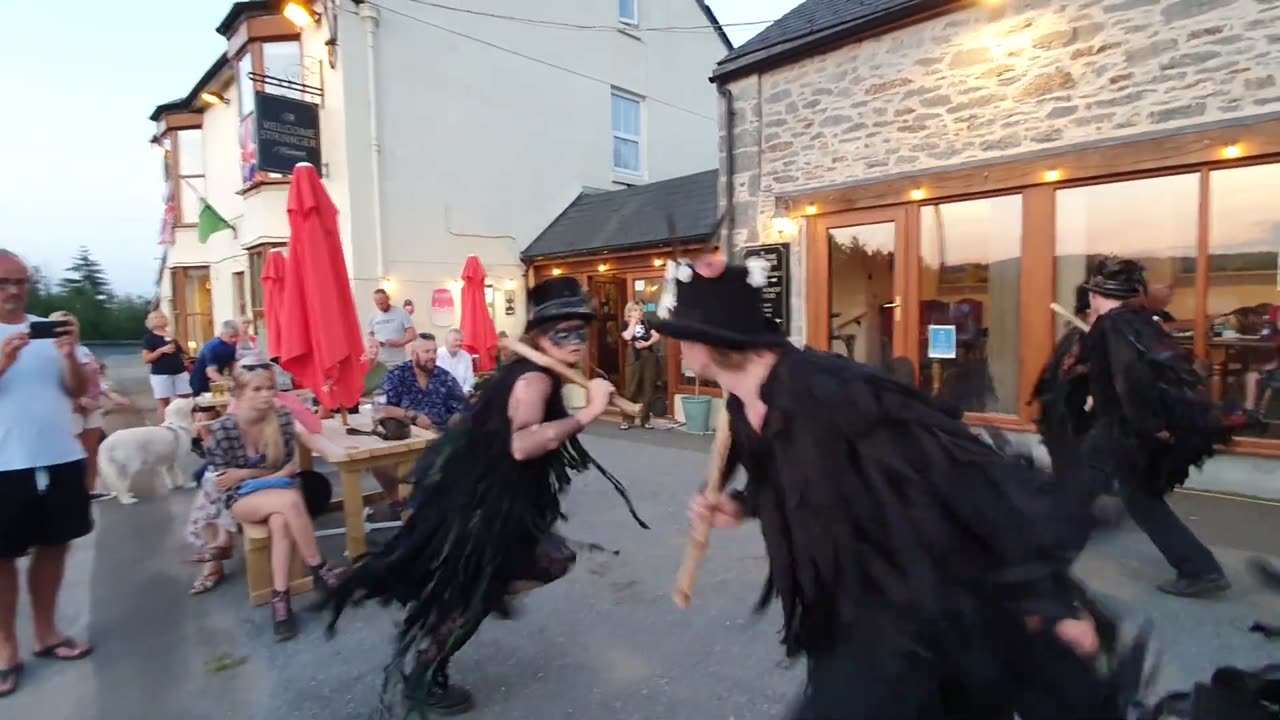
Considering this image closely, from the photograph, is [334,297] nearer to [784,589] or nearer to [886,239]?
[784,589]

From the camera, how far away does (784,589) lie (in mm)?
1878

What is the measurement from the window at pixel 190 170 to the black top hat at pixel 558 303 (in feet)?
51.4

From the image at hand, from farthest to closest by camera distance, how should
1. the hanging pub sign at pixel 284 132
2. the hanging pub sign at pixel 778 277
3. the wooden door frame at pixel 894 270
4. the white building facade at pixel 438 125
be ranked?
the white building facade at pixel 438 125
the hanging pub sign at pixel 284 132
the hanging pub sign at pixel 778 277
the wooden door frame at pixel 894 270

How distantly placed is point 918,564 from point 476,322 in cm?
849

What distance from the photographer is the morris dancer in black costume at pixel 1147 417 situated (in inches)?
144

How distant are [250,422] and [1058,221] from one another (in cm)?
682

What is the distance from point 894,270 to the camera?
24.5 ft

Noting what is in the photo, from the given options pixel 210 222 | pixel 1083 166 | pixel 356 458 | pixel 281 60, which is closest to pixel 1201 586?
pixel 1083 166

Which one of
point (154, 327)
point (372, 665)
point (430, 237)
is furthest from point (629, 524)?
point (430, 237)

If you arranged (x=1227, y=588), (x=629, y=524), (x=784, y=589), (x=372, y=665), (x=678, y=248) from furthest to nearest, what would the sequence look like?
(x=629, y=524) < (x=1227, y=588) < (x=372, y=665) < (x=678, y=248) < (x=784, y=589)

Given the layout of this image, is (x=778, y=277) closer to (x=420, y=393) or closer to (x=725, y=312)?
(x=420, y=393)

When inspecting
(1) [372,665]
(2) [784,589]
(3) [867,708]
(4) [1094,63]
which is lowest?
(1) [372,665]

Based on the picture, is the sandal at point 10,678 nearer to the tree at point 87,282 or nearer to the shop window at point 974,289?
the shop window at point 974,289

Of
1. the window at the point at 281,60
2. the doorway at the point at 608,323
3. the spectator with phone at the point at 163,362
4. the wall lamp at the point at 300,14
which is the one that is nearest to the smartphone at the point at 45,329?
Result: the spectator with phone at the point at 163,362
